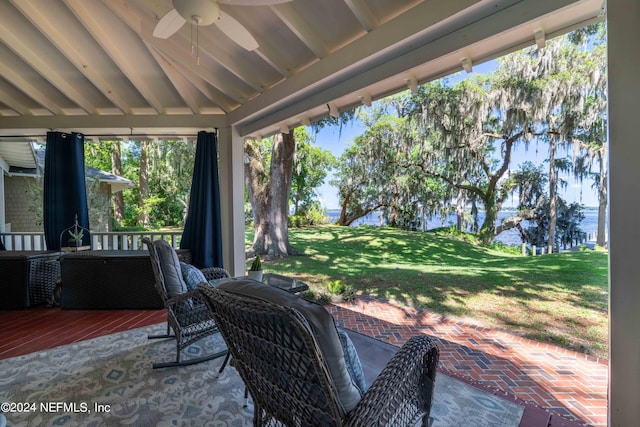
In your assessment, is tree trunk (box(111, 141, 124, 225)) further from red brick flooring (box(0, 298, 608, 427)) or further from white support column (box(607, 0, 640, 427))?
white support column (box(607, 0, 640, 427))

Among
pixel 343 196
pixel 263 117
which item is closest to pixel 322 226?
pixel 343 196

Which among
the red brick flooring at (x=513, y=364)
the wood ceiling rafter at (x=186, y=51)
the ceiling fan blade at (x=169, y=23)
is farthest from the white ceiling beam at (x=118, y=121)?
the red brick flooring at (x=513, y=364)

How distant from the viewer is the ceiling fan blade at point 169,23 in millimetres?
2137

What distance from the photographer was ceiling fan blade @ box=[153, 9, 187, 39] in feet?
7.01

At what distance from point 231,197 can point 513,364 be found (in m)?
3.99

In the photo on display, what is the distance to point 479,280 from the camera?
19.0 feet

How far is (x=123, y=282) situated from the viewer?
3.85m

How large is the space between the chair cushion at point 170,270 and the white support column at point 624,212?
281 cm

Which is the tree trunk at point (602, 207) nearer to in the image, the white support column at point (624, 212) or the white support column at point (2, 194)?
the white support column at point (624, 212)

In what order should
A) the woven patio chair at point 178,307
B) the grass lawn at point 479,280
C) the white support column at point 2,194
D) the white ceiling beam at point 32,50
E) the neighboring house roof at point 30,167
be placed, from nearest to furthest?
the woven patio chair at point 178,307, the white ceiling beam at point 32,50, the grass lawn at point 479,280, the white support column at point 2,194, the neighboring house roof at point 30,167

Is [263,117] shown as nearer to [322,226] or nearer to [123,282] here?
[123,282]

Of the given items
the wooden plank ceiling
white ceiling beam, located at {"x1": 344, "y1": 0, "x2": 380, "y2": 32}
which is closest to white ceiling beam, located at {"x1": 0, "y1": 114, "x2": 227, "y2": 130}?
the wooden plank ceiling

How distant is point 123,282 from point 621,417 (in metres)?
4.70

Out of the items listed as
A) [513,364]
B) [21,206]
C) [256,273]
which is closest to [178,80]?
[256,273]
